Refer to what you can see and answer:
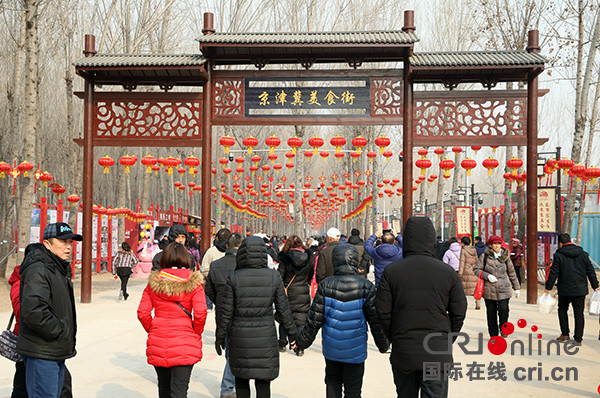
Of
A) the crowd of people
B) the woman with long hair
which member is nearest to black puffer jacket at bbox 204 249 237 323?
the crowd of people

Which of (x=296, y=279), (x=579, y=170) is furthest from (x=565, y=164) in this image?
(x=296, y=279)

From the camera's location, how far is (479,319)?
Result: 1130 centimetres

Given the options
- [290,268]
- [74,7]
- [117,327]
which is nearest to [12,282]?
[290,268]

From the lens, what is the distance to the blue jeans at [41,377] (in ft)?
12.5

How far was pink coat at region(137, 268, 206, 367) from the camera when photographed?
4.29 m

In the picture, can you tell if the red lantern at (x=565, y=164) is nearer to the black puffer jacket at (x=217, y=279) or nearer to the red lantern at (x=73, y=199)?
the black puffer jacket at (x=217, y=279)

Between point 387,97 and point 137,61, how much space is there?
207 inches

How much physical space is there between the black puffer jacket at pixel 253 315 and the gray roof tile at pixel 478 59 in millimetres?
8251

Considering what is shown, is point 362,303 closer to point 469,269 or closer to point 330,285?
point 330,285

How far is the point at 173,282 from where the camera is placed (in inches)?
169

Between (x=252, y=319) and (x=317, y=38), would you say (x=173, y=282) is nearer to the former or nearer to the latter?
(x=252, y=319)

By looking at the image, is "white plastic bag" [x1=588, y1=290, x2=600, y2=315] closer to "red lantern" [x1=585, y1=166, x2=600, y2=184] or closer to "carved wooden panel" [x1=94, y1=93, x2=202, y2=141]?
"red lantern" [x1=585, y1=166, x2=600, y2=184]

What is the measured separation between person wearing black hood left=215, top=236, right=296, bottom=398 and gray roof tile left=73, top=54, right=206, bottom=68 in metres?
8.12

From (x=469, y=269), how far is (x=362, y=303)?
7.67 m
